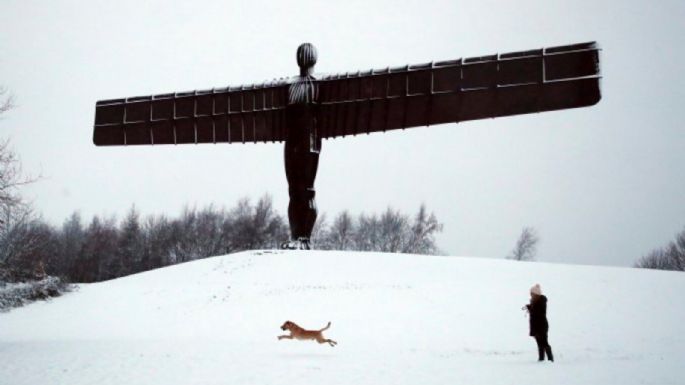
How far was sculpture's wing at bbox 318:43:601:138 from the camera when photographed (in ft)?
49.3

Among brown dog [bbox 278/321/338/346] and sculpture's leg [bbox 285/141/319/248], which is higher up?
sculpture's leg [bbox 285/141/319/248]

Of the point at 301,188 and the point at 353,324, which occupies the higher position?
the point at 301,188

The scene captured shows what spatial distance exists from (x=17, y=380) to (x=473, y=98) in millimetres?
12626

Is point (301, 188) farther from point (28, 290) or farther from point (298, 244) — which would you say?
point (28, 290)

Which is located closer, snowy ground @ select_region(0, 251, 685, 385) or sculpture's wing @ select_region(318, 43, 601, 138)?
snowy ground @ select_region(0, 251, 685, 385)

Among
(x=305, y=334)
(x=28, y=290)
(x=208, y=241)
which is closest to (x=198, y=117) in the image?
(x=28, y=290)

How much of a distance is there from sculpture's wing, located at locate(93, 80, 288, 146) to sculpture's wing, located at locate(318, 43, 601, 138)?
6.10 ft

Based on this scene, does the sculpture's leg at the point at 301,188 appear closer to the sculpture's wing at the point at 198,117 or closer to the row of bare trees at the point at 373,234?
the sculpture's wing at the point at 198,117

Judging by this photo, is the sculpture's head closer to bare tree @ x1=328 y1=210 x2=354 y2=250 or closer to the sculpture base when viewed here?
the sculpture base

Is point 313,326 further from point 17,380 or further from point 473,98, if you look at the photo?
point 473,98

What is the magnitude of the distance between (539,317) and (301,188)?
32.9 feet

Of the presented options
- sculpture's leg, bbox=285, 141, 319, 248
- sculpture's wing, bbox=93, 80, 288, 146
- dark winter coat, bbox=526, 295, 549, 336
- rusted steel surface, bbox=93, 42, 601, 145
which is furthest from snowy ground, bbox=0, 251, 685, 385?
rusted steel surface, bbox=93, 42, 601, 145

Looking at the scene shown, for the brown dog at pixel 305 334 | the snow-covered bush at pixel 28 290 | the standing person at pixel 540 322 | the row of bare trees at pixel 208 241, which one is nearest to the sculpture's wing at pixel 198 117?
the snow-covered bush at pixel 28 290

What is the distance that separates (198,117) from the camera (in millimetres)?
19859
